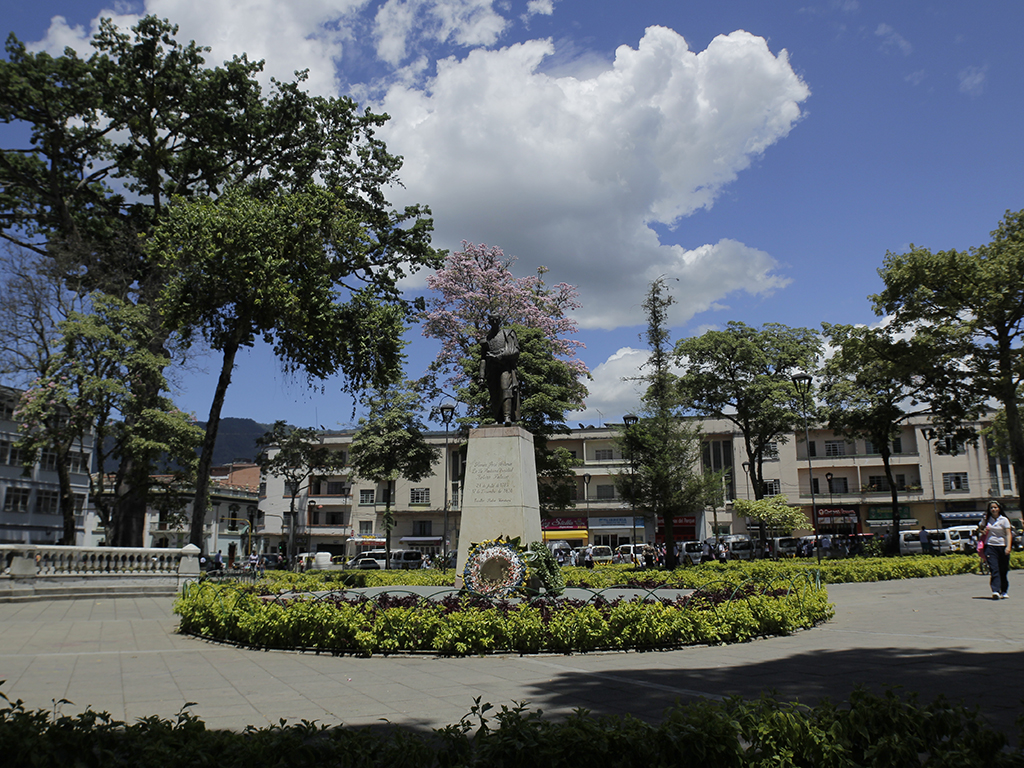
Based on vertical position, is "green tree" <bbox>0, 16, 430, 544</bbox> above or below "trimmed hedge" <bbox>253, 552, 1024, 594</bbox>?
above

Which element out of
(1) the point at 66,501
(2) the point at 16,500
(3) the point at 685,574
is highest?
(2) the point at 16,500

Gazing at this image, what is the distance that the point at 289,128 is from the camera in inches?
992

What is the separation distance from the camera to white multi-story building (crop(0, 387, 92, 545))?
42.8 metres

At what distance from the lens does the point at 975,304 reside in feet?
86.2

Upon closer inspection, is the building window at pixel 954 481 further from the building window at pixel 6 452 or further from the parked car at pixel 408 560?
the building window at pixel 6 452

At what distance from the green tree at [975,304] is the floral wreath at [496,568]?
21.3m

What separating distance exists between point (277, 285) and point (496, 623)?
13.4 m

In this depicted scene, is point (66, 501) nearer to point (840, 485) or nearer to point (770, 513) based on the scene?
point (770, 513)

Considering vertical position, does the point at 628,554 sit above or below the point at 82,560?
below

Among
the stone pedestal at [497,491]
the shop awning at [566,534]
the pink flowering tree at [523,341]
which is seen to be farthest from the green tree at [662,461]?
the shop awning at [566,534]

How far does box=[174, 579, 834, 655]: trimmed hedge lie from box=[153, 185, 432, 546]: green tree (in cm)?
1151

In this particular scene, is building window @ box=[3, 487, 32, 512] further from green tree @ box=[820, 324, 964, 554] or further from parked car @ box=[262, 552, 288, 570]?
green tree @ box=[820, 324, 964, 554]

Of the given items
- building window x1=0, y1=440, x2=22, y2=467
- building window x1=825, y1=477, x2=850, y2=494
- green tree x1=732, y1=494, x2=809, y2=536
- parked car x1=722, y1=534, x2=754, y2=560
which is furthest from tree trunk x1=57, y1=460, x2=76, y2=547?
building window x1=825, y1=477, x2=850, y2=494

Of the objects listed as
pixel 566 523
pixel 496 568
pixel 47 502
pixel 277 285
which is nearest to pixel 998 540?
pixel 496 568
